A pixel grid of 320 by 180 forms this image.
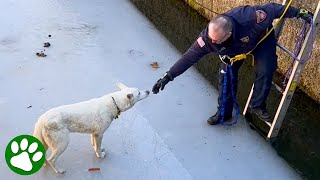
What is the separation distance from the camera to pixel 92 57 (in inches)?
214

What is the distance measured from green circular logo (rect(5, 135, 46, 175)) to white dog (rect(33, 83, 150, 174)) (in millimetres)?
68

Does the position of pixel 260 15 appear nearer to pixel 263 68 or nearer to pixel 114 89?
pixel 263 68

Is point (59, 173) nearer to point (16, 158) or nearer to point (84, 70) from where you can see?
point (16, 158)

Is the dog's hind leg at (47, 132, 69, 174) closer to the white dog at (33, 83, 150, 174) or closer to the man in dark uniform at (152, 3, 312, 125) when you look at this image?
the white dog at (33, 83, 150, 174)

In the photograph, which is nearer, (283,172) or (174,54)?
(283,172)

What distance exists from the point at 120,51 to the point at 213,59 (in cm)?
146

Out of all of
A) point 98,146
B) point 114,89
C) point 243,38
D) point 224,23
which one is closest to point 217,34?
point 224,23

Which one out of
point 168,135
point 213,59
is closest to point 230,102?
point 168,135

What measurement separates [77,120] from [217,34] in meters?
1.47

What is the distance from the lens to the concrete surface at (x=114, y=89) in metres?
3.78

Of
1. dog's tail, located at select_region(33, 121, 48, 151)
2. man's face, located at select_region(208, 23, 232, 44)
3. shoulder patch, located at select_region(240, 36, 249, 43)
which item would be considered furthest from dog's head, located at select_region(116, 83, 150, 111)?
shoulder patch, located at select_region(240, 36, 249, 43)

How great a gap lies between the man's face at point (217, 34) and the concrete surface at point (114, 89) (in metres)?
1.33

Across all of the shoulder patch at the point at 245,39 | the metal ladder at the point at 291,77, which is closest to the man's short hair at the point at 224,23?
the shoulder patch at the point at 245,39

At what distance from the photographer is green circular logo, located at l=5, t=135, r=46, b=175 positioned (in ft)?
10.8
